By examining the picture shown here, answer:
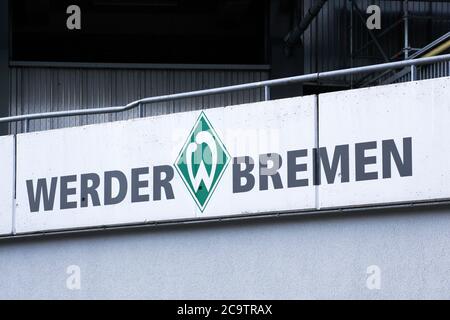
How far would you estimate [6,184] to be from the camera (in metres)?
15.2

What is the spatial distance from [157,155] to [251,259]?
192 cm

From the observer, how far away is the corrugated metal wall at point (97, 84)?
2092 centimetres

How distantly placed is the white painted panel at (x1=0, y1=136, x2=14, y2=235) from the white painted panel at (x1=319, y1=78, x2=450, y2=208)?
458cm

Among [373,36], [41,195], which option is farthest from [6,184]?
[373,36]

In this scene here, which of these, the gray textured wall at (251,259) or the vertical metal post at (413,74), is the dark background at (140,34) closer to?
the gray textured wall at (251,259)

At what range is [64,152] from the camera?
14.8m

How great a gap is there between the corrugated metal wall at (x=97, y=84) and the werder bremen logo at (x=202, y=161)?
7.39 metres

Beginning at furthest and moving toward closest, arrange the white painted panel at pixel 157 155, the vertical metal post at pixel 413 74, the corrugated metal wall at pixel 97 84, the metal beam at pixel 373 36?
1. the corrugated metal wall at pixel 97 84
2. the metal beam at pixel 373 36
3. the white painted panel at pixel 157 155
4. the vertical metal post at pixel 413 74

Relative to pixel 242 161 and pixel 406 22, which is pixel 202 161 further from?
pixel 406 22

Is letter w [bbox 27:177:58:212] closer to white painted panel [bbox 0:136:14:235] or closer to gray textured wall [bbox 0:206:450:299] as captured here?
white painted panel [bbox 0:136:14:235]

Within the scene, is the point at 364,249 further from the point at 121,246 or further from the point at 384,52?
the point at 384,52

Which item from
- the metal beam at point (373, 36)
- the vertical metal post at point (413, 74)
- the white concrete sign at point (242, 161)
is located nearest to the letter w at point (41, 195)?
the white concrete sign at point (242, 161)

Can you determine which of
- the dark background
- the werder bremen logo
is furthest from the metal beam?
the werder bremen logo
